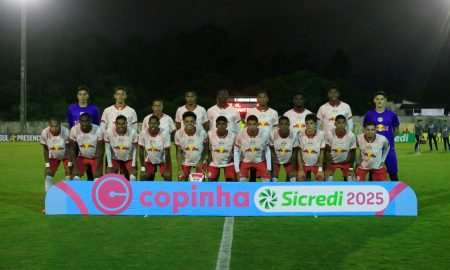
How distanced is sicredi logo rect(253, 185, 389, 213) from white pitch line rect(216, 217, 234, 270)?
0.54 meters

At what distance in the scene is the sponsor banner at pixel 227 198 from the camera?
7188 mm

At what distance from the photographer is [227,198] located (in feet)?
23.8

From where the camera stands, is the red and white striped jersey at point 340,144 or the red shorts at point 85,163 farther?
the red shorts at point 85,163

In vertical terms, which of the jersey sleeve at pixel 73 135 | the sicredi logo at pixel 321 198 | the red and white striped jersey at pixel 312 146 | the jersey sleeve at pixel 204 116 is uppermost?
the jersey sleeve at pixel 204 116

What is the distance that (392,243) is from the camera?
6.02 metres

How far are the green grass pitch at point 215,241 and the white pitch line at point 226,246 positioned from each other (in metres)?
0.06

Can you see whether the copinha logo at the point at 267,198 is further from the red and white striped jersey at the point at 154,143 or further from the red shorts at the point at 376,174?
the red and white striped jersey at the point at 154,143

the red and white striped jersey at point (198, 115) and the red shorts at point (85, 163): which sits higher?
the red and white striped jersey at point (198, 115)

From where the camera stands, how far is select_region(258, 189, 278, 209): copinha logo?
7246 mm

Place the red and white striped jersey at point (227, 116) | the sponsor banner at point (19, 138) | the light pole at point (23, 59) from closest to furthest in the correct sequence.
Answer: the red and white striped jersey at point (227, 116), the light pole at point (23, 59), the sponsor banner at point (19, 138)

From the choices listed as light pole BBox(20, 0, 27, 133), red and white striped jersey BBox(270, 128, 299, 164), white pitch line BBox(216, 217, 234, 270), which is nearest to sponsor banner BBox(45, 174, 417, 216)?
white pitch line BBox(216, 217, 234, 270)

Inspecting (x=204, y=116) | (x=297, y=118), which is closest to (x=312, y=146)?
(x=297, y=118)

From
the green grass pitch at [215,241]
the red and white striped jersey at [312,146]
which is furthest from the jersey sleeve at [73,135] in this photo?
the red and white striped jersey at [312,146]

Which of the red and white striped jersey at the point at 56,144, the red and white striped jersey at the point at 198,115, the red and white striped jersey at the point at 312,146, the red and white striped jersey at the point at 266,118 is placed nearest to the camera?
the red and white striped jersey at the point at 312,146
